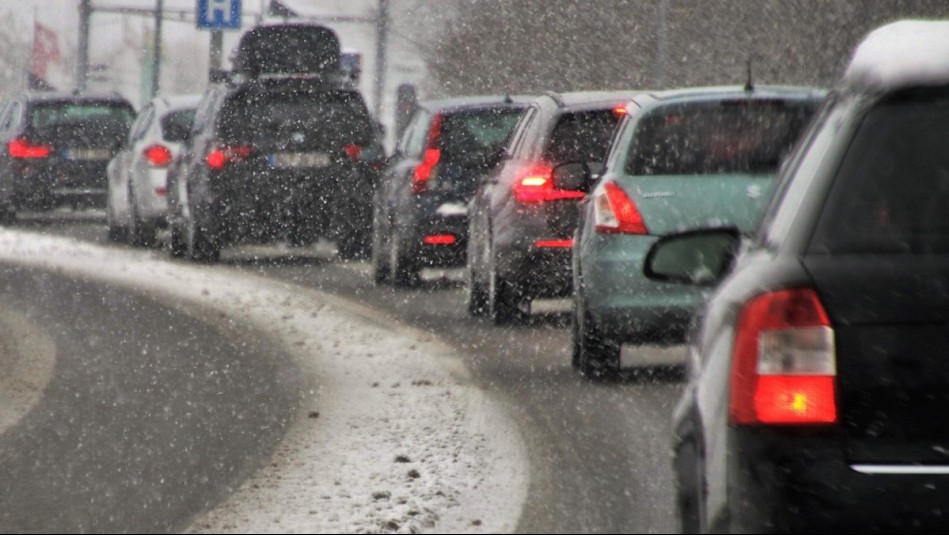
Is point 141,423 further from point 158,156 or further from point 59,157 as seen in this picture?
point 59,157

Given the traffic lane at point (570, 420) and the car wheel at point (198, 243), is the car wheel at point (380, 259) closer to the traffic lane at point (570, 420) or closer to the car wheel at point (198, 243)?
the traffic lane at point (570, 420)

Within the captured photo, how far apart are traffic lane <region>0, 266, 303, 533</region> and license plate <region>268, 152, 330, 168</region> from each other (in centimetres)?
503

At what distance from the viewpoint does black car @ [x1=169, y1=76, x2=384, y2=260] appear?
20203mm

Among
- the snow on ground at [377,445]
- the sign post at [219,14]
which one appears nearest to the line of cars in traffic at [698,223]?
the snow on ground at [377,445]

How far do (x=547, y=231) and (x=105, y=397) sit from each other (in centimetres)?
379

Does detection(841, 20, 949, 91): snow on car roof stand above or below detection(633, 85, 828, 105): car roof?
above

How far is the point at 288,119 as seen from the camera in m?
20.3

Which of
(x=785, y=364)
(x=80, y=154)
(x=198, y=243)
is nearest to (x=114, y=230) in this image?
(x=80, y=154)

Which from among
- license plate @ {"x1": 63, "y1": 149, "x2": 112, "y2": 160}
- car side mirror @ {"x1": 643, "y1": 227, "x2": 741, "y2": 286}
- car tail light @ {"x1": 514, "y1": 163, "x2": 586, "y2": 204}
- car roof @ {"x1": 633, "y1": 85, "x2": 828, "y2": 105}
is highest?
car side mirror @ {"x1": 643, "y1": 227, "x2": 741, "y2": 286}

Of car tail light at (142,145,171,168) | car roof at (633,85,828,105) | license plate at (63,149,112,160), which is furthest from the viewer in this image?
license plate at (63,149,112,160)

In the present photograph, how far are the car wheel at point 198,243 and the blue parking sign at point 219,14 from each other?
21.6 metres

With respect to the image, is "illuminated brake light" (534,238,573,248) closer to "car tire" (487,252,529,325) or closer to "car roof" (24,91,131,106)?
"car tire" (487,252,529,325)

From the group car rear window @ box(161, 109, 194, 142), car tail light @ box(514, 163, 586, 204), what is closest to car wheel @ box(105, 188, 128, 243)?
car rear window @ box(161, 109, 194, 142)

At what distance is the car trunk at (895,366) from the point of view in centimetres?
418
